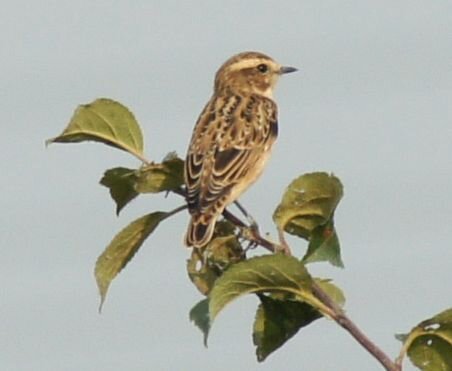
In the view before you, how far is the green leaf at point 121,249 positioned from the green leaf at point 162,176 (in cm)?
11

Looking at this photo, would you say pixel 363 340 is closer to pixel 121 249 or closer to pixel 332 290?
pixel 332 290

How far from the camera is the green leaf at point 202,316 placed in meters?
3.23

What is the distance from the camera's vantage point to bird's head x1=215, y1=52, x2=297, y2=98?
832cm

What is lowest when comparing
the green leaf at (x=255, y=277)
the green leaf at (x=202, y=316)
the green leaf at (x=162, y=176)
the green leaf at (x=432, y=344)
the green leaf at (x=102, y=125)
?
the green leaf at (x=432, y=344)

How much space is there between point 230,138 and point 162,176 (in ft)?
9.79

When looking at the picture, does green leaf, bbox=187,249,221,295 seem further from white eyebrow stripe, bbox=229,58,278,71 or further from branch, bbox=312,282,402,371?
white eyebrow stripe, bbox=229,58,278,71

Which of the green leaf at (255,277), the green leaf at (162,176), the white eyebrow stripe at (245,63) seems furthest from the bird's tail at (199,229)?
the white eyebrow stripe at (245,63)

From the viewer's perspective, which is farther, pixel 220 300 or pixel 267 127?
pixel 267 127

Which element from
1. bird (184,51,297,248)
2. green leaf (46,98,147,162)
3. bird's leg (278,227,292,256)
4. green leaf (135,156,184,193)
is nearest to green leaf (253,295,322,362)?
bird's leg (278,227,292,256)

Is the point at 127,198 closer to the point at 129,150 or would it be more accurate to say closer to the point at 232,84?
the point at 129,150

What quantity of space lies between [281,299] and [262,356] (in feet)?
0.66

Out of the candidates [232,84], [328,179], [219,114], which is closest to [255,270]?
[328,179]

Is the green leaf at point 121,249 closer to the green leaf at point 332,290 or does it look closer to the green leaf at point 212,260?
the green leaf at point 212,260

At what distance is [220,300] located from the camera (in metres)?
3.11
